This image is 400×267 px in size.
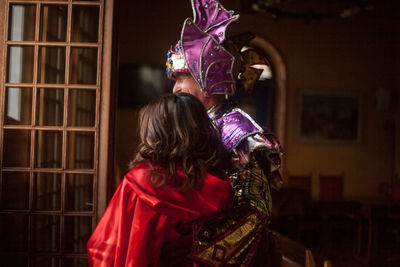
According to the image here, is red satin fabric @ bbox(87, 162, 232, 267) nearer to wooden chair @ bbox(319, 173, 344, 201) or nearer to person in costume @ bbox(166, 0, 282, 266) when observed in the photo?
person in costume @ bbox(166, 0, 282, 266)

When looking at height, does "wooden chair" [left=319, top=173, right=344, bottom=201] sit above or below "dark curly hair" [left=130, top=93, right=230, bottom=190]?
below

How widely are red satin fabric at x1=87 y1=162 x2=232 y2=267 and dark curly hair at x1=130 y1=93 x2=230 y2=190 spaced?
0.10 feet

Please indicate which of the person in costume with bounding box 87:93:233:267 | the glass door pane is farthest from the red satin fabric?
the glass door pane

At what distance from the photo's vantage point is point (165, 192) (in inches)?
43.7

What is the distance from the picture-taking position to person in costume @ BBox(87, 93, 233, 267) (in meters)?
1.11

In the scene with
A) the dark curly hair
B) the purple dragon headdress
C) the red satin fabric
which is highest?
the purple dragon headdress

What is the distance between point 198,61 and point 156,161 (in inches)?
17.6

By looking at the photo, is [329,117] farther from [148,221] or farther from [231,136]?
[148,221]

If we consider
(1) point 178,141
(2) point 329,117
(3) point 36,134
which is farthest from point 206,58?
(2) point 329,117

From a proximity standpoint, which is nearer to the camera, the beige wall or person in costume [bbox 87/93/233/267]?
person in costume [bbox 87/93/233/267]

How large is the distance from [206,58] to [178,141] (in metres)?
0.41

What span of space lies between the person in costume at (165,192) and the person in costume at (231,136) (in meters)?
0.07

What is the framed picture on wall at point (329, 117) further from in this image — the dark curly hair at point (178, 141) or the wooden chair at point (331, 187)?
the dark curly hair at point (178, 141)

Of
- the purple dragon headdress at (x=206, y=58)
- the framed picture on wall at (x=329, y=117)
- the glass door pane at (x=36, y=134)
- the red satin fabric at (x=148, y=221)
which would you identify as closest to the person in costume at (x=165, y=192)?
the red satin fabric at (x=148, y=221)
